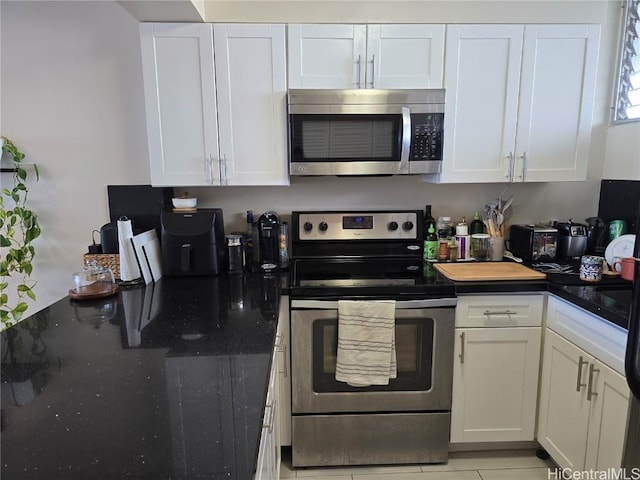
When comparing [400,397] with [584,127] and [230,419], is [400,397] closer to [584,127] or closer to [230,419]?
[230,419]

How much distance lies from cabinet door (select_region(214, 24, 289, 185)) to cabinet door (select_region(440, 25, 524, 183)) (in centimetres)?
83

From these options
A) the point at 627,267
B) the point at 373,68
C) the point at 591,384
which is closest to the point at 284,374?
the point at 591,384

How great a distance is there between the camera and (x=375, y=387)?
186 cm

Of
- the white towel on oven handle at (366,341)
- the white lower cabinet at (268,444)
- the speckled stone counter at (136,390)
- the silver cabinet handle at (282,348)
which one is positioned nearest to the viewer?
the speckled stone counter at (136,390)

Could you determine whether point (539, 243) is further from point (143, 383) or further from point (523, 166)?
point (143, 383)

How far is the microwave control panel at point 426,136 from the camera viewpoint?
1.95m

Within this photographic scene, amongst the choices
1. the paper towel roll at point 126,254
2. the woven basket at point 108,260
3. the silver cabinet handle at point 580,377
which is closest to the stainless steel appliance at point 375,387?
the silver cabinet handle at point 580,377

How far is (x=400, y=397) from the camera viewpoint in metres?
1.87

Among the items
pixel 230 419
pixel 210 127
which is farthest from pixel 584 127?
pixel 230 419

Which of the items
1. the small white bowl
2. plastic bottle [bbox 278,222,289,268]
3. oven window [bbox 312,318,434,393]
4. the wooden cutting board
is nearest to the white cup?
the wooden cutting board

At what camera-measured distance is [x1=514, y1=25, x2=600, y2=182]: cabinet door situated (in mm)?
1954

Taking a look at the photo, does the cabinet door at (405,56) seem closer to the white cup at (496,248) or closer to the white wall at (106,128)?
the white wall at (106,128)

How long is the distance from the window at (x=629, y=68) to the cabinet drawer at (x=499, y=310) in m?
1.20

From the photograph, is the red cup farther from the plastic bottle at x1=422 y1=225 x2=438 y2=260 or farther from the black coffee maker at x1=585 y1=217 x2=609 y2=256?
the plastic bottle at x1=422 y1=225 x2=438 y2=260
